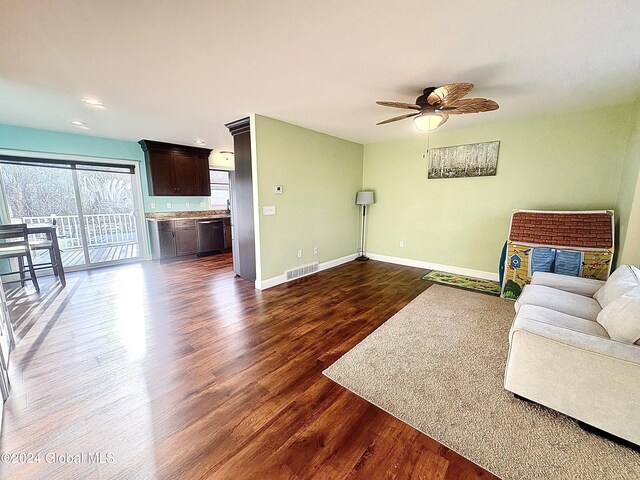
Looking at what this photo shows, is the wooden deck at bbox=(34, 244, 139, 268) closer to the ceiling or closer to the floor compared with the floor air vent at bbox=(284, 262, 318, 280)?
closer to the ceiling

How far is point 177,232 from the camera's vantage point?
545cm

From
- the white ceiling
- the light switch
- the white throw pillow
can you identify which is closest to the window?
the white ceiling

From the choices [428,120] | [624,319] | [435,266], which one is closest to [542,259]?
[435,266]

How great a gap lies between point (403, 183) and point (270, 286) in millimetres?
3227

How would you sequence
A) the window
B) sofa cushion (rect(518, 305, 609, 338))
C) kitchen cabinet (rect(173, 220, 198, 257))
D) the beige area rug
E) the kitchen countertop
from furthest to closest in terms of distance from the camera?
the window, kitchen cabinet (rect(173, 220, 198, 257)), the kitchen countertop, sofa cushion (rect(518, 305, 609, 338)), the beige area rug

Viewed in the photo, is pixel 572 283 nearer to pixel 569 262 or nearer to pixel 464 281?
pixel 569 262

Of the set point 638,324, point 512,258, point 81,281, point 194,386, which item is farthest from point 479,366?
point 81,281

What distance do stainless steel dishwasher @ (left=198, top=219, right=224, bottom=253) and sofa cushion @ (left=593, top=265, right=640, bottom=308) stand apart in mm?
6298

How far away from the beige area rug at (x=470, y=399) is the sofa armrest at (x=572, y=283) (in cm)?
57

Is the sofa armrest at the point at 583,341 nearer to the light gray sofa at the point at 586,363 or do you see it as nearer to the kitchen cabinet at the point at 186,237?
the light gray sofa at the point at 586,363

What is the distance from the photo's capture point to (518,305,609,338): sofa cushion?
5.40 feet

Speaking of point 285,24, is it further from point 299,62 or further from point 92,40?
point 92,40

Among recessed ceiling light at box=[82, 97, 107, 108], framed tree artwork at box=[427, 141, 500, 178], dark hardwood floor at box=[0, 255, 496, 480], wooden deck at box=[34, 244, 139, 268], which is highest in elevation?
recessed ceiling light at box=[82, 97, 107, 108]

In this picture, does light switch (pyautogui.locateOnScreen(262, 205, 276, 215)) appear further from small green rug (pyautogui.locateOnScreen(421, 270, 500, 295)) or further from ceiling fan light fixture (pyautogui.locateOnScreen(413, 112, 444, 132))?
small green rug (pyautogui.locateOnScreen(421, 270, 500, 295))
